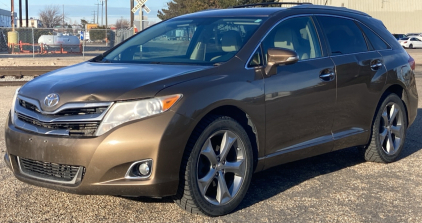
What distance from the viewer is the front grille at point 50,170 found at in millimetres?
3949

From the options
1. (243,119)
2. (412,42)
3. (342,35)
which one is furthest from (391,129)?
(412,42)

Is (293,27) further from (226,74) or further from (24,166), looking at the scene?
(24,166)

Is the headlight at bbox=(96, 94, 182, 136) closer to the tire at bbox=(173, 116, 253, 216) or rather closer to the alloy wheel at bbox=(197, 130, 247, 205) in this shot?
the tire at bbox=(173, 116, 253, 216)

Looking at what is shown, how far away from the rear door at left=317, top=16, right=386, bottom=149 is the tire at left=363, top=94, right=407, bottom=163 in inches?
6.8

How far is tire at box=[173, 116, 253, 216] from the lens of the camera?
13.3 ft

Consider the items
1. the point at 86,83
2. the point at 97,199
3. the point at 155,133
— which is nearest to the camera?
the point at 155,133

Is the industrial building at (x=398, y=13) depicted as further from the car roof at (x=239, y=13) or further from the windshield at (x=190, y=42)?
the windshield at (x=190, y=42)

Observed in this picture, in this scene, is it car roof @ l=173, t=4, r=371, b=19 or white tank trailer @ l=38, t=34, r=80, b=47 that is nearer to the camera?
car roof @ l=173, t=4, r=371, b=19

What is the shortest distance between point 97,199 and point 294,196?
173 cm

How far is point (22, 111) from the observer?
4.25 m

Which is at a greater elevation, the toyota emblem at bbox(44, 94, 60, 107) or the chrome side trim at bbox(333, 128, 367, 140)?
the toyota emblem at bbox(44, 94, 60, 107)

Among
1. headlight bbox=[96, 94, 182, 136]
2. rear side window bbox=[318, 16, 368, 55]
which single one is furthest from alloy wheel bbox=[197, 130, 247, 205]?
rear side window bbox=[318, 16, 368, 55]

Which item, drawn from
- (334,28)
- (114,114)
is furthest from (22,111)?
(334,28)

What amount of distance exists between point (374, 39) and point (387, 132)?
1061 mm
